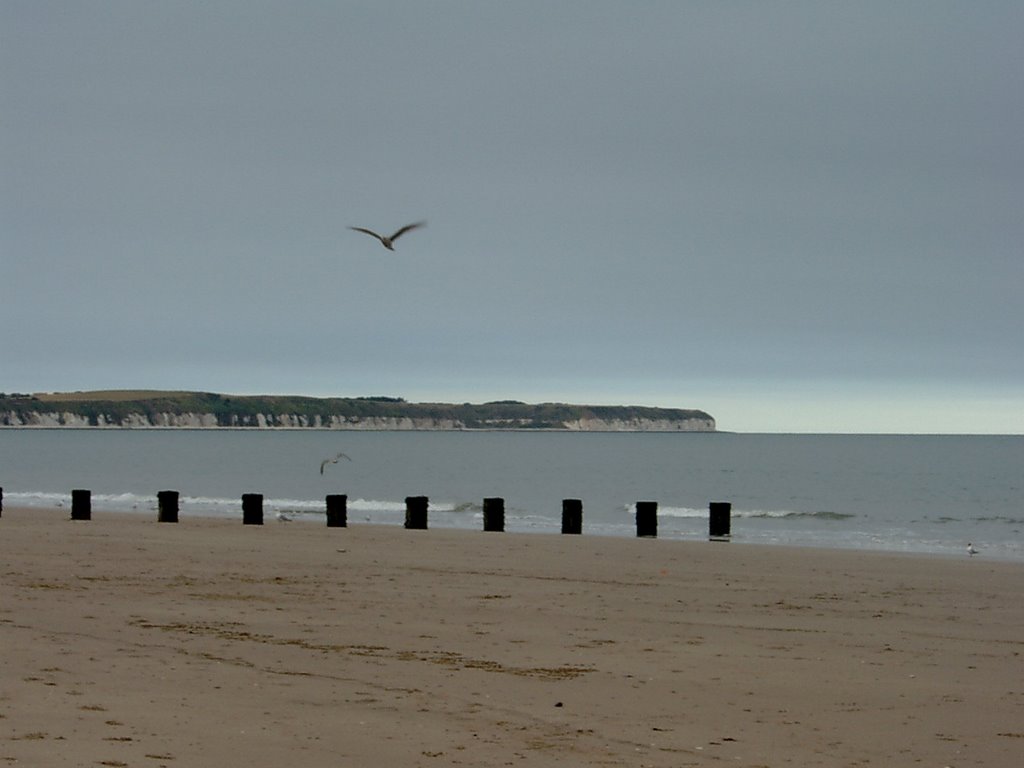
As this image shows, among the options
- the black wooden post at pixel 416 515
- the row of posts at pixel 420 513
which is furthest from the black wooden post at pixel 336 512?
the black wooden post at pixel 416 515

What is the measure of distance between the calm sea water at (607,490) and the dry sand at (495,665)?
14537 mm

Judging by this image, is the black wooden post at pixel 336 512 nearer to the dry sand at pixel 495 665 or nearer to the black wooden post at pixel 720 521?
the black wooden post at pixel 720 521

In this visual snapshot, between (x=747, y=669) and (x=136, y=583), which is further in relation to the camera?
(x=136, y=583)

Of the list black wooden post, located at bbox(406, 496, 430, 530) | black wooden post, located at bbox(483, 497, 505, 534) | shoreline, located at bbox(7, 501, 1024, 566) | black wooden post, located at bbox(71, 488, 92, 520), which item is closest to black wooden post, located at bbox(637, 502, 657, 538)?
shoreline, located at bbox(7, 501, 1024, 566)

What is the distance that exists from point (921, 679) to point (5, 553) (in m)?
13.1

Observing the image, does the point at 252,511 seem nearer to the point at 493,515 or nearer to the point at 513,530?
the point at 493,515

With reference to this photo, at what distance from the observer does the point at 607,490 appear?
67.1 meters

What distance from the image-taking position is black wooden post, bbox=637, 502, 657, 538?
89.4 ft

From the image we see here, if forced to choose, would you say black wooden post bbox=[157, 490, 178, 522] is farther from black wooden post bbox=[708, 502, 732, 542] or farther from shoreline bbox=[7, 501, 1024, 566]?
black wooden post bbox=[708, 502, 732, 542]

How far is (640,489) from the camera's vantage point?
67.1 meters

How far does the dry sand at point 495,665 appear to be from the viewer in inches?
298

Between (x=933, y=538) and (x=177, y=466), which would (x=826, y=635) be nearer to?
(x=933, y=538)

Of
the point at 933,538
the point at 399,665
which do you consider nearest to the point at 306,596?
the point at 399,665

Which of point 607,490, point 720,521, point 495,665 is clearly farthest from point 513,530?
point 607,490
